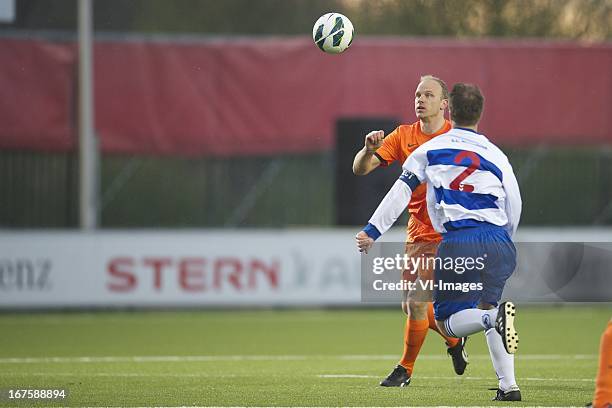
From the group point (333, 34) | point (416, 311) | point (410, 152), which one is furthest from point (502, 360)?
point (333, 34)

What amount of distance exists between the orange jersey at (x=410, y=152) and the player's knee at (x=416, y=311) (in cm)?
48

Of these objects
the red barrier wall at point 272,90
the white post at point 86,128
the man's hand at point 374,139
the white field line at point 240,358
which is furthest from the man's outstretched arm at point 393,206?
the red barrier wall at point 272,90

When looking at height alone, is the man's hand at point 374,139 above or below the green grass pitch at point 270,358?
above

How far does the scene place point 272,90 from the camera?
21.7 m

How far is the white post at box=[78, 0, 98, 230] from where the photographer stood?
19781mm

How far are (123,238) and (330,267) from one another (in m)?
2.87

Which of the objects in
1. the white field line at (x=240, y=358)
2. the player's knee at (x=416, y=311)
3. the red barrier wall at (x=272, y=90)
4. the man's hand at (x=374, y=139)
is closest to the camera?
the man's hand at (x=374, y=139)

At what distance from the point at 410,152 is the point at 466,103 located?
56.9 inches

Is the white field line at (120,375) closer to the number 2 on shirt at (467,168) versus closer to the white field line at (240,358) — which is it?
the white field line at (240,358)

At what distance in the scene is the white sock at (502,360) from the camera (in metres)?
8.74

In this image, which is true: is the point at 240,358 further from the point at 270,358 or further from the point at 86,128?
the point at 86,128

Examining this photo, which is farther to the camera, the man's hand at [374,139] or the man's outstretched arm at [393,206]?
the man's hand at [374,139]

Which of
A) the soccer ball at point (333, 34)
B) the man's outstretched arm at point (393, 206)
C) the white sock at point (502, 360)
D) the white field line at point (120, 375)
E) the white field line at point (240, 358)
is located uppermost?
the soccer ball at point (333, 34)

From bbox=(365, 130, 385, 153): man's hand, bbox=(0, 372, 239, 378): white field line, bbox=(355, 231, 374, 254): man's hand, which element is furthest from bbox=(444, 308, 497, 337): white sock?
bbox=(0, 372, 239, 378): white field line
